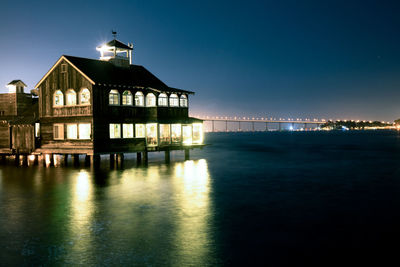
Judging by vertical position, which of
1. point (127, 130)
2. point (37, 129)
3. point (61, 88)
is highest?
point (61, 88)

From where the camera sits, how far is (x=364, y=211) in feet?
63.8

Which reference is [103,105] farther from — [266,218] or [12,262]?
[12,262]

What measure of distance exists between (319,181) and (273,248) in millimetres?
19394

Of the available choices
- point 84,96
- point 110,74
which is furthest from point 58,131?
point 110,74

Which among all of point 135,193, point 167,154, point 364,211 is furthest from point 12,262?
point 167,154

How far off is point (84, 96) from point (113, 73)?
518 centimetres

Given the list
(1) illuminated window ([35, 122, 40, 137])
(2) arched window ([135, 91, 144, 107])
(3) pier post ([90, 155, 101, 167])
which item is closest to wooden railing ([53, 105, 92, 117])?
(1) illuminated window ([35, 122, 40, 137])

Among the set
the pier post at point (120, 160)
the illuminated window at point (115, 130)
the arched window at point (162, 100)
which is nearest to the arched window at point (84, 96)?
the illuminated window at point (115, 130)

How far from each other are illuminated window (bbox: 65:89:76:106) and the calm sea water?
8.72 meters

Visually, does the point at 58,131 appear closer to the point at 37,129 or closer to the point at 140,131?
the point at 37,129

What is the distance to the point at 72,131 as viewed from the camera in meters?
37.7

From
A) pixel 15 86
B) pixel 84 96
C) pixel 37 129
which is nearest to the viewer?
pixel 84 96

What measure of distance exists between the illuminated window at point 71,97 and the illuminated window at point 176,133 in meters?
11.2

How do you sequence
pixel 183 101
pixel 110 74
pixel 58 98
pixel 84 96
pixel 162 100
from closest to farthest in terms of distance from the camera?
pixel 84 96 → pixel 58 98 → pixel 110 74 → pixel 162 100 → pixel 183 101
